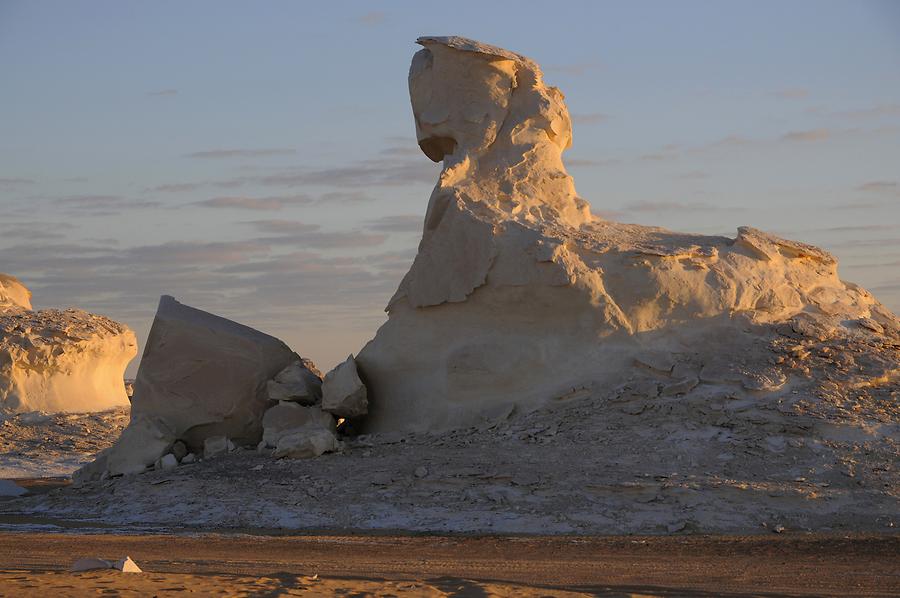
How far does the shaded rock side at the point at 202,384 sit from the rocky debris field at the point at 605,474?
1.15 m

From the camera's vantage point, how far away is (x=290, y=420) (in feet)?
58.3

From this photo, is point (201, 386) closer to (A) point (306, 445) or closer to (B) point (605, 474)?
(A) point (306, 445)

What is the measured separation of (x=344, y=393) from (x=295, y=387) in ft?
3.16

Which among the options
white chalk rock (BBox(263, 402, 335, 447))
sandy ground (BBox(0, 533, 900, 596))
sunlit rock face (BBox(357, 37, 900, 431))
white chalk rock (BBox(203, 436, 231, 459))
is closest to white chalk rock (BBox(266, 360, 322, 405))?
white chalk rock (BBox(263, 402, 335, 447))

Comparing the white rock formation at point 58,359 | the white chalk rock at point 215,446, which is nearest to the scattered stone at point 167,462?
the white chalk rock at point 215,446

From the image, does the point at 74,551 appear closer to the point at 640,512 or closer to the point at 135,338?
the point at 640,512

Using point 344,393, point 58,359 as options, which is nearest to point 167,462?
point 344,393

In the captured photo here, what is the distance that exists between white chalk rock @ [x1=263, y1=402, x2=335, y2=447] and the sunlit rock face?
31.1 inches

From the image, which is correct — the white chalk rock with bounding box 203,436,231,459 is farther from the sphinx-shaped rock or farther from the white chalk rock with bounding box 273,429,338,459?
the white chalk rock with bounding box 273,429,338,459

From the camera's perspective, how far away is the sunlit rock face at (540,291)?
16.8 meters

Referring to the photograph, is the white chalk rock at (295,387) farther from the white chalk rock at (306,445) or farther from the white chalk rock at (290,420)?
the white chalk rock at (306,445)

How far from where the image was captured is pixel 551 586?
1043 centimetres

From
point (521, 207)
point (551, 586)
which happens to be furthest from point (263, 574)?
point (521, 207)

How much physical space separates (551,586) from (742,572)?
1.93m
